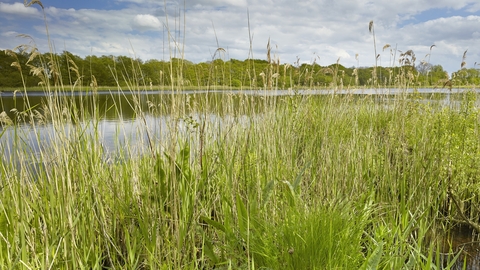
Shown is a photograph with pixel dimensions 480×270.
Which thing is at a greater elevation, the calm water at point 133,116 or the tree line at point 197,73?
the tree line at point 197,73

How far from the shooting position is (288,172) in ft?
7.48

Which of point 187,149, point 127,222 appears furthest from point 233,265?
point 127,222

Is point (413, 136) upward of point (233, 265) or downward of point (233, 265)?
upward

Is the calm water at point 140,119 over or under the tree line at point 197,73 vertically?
under

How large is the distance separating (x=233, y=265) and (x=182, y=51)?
1.07m

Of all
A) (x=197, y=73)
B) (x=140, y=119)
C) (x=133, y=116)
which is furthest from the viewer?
(x=133, y=116)

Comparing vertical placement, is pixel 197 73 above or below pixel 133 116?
above

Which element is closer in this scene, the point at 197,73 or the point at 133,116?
the point at 197,73

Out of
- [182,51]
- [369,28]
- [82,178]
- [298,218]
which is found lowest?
[298,218]

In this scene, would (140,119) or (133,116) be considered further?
(133,116)

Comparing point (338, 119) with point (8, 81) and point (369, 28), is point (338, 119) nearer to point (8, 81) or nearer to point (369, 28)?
point (369, 28)

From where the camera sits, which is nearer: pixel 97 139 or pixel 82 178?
pixel 82 178

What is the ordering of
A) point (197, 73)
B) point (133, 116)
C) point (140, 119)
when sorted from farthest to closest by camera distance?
point (133, 116) → point (197, 73) → point (140, 119)

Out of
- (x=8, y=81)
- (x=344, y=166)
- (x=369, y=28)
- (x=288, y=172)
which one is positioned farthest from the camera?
(x=8, y=81)
